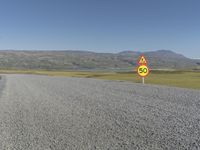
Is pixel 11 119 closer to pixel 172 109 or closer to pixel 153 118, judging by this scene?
pixel 153 118

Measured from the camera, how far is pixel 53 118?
39.7 feet

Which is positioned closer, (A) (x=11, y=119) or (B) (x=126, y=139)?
(B) (x=126, y=139)

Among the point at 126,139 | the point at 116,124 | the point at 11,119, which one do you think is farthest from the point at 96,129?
the point at 11,119

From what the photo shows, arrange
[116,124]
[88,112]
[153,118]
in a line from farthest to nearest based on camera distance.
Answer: [88,112] < [153,118] < [116,124]

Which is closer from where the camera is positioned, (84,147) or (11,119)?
(84,147)

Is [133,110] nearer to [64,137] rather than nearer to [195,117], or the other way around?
[195,117]

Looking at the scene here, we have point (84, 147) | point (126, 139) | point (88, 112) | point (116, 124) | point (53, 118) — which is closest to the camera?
point (84, 147)

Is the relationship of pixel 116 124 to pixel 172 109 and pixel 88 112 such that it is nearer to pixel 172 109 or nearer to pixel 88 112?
pixel 88 112

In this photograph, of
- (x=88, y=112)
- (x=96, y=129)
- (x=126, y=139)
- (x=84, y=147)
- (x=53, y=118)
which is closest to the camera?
(x=84, y=147)

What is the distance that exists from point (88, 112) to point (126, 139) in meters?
5.05

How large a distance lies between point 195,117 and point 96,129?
408cm

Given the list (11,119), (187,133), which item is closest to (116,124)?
(187,133)

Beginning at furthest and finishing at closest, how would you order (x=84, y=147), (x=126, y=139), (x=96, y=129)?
(x=96, y=129), (x=126, y=139), (x=84, y=147)

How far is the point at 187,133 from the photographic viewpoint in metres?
8.84
